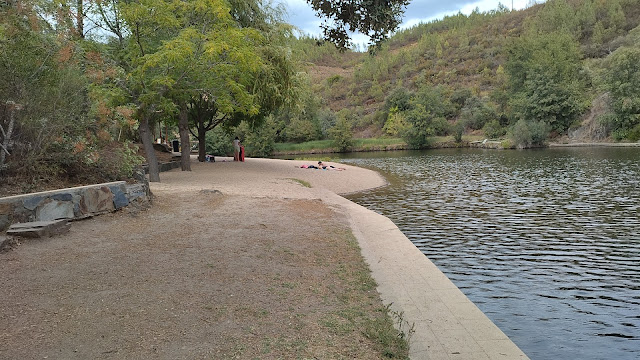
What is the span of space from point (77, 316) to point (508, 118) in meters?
73.4

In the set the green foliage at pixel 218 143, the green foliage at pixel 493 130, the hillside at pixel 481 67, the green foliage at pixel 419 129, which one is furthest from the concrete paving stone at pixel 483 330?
the green foliage at pixel 493 130

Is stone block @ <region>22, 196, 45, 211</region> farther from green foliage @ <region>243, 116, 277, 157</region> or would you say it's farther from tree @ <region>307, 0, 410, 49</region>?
green foliage @ <region>243, 116, 277, 157</region>

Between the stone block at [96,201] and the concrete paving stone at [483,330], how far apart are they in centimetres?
748

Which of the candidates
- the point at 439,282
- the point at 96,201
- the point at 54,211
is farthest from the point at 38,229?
the point at 439,282

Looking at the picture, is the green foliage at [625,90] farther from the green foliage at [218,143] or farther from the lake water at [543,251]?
the green foliage at [218,143]

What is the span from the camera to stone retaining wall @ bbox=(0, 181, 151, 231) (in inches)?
321

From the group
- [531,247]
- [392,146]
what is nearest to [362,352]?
[531,247]

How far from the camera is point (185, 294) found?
5.88m

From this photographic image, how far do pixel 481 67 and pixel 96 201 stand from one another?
108 metres

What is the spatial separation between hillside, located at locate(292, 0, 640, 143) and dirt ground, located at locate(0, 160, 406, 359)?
5701 centimetres

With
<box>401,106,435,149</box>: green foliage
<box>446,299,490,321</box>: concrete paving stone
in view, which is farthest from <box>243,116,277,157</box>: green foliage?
<box>446,299,490,321</box>: concrete paving stone

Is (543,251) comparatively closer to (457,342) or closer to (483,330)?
(483,330)

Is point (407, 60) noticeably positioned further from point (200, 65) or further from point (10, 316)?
point (10, 316)

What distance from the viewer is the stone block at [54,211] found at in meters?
8.55
